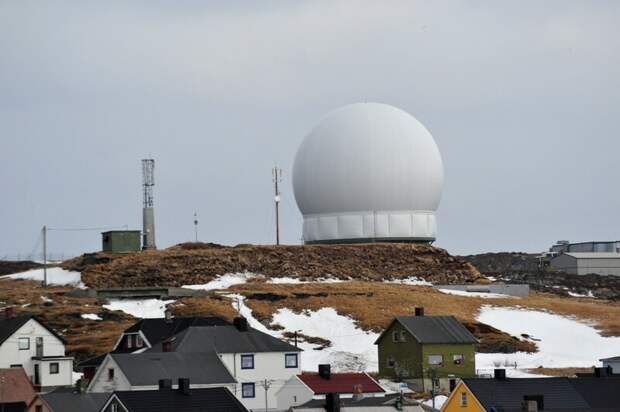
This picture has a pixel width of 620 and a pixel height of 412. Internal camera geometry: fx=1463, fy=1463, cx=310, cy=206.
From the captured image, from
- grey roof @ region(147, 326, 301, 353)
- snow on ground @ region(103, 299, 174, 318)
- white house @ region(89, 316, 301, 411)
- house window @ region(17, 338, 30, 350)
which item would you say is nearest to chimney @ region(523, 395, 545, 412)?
white house @ region(89, 316, 301, 411)

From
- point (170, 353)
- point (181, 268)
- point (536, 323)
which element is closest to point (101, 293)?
point (181, 268)

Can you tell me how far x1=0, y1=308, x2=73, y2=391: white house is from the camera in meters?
65.1

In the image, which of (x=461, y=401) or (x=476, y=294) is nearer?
(x=461, y=401)

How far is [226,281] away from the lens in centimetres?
10375

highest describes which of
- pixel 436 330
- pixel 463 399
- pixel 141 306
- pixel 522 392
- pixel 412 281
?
pixel 412 281

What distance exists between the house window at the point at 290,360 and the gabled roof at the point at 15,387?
447 inches

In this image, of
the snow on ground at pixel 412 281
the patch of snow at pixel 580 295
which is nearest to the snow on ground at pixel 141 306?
the snow on ground at pixel 412 281

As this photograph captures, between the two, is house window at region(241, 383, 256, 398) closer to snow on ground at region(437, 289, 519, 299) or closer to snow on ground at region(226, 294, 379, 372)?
snow on ground at region(226, 294, 379, 372)

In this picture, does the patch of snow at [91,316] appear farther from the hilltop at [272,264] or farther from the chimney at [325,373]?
the chimney at [325,373]

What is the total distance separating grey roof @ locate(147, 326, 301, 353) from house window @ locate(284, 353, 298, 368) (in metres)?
0.25

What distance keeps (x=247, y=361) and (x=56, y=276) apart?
43.6 m

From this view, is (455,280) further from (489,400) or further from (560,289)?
(489,400)

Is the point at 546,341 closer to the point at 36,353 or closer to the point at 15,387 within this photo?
the point at 36,353

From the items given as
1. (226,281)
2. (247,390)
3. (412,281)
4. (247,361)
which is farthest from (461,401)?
(412,281)
